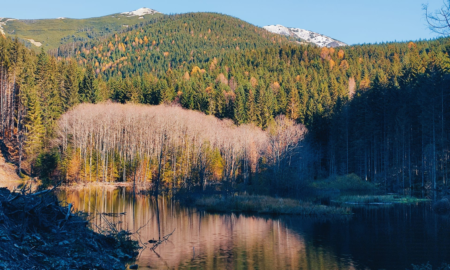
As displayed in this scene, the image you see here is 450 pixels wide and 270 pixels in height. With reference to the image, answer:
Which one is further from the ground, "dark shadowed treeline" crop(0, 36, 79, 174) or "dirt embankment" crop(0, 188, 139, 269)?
"dark shadowed treeline" crop(0, 36, 79, 174)

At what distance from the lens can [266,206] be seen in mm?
38750

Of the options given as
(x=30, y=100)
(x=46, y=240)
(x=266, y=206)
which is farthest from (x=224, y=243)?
(x=30, y=100)

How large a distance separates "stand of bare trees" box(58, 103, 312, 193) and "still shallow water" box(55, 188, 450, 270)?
91.6ft

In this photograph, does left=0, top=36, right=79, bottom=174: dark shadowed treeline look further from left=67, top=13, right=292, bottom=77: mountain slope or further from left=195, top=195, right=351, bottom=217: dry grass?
left=67, top=13, right=292, bottom=77: mountain slope

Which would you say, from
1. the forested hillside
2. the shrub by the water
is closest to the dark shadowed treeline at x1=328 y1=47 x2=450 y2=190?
the forested hillside

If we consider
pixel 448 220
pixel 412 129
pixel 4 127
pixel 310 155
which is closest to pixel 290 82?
pixel 310 155

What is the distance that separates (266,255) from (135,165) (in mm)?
49563

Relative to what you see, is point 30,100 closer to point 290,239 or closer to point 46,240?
point 290,239

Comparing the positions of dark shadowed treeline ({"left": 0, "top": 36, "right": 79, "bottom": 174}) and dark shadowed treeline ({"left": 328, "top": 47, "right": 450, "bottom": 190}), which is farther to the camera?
dark shadowed treeline ({"left": 0, "top": 36, "right": 79, "bottom": 174})

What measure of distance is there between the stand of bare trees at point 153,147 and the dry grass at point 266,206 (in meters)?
21.6

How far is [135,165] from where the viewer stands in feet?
224

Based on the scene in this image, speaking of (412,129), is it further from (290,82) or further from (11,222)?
(11,222)

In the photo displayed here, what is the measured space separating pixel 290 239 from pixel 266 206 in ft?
42.8

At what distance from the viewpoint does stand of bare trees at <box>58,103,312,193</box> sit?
6612 cm
